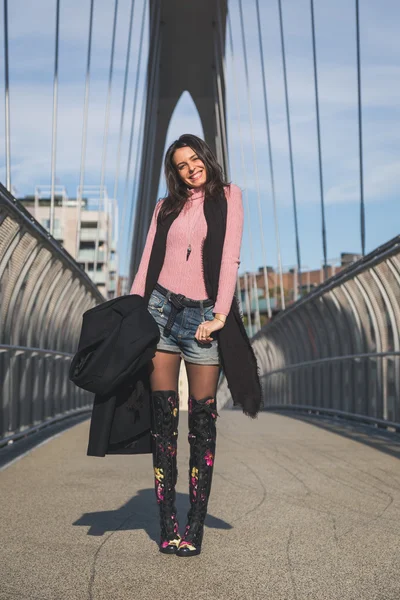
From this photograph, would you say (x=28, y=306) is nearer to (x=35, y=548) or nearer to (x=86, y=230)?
(x=35, y=548)

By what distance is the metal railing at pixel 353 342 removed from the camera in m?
8.80

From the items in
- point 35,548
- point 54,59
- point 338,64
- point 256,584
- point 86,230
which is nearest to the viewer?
point 256,584

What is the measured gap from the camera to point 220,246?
3.72 metres

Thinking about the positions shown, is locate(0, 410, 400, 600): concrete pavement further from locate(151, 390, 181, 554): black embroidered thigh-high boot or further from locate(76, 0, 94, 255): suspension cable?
locate(76, 0, 94, 255): suspension cable

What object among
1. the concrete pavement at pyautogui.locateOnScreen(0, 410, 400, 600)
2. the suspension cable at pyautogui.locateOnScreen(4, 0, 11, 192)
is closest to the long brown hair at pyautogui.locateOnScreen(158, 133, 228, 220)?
the concrete pavement at pyautogui.locateOnScreen(0, 410, 400, 600)

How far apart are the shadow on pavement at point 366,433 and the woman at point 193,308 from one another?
3922 millimetres

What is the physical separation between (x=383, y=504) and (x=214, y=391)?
155cm

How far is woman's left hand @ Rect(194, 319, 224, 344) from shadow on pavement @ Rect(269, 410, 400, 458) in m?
4.07

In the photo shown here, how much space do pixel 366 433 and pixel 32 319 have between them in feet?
10.3

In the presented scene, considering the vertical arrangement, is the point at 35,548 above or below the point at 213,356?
below

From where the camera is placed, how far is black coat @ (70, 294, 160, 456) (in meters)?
3.48

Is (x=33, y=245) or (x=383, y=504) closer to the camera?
(x=383, y=504)

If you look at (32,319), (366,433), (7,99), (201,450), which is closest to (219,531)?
(201,450)

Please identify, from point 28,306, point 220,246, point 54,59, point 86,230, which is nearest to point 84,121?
point 54,59
